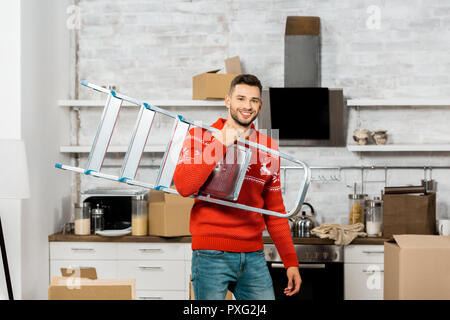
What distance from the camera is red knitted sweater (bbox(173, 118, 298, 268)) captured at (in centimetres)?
166

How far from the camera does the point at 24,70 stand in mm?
2924

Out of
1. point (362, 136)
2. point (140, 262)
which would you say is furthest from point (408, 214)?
point (140, 262)

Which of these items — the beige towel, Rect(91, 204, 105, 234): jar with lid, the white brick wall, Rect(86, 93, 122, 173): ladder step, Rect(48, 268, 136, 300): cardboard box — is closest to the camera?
Rect(86, 93, 122, 173): ladder step

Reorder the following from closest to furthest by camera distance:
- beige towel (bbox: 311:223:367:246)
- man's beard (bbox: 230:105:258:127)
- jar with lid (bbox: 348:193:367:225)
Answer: man's beard (bbox: 230:105:258:127)
beige towel (bbox: 311:223:367:246)
jar with lid (bbox: 348:193:367:225)

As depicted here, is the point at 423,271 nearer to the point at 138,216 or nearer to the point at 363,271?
the point at 363,271

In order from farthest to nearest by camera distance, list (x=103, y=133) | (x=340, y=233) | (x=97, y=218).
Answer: (x=97, y=218) → (x=340, y=233) → (x=103, y=133)

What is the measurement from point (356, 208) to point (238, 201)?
1.86 meters

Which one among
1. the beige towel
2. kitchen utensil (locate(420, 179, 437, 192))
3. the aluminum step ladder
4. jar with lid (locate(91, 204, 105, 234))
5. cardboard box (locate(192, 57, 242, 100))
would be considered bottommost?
the beige towel

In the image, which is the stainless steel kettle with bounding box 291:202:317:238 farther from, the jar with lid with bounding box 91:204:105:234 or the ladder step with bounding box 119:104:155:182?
the ladder step with bounding box 119:104:155:182

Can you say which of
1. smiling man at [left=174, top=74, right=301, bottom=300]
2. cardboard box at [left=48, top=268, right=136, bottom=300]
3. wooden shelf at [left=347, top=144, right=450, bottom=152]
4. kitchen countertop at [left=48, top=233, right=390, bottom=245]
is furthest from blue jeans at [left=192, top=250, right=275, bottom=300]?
wooden shelf at [left=347, top=144, right=450, bottom=152]

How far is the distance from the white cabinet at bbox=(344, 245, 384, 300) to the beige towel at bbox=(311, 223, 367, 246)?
69 mm

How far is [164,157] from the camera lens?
5.46 ft

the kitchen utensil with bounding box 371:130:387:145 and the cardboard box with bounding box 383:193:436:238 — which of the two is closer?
the cardboard box with bounding box 383:193:436:238
